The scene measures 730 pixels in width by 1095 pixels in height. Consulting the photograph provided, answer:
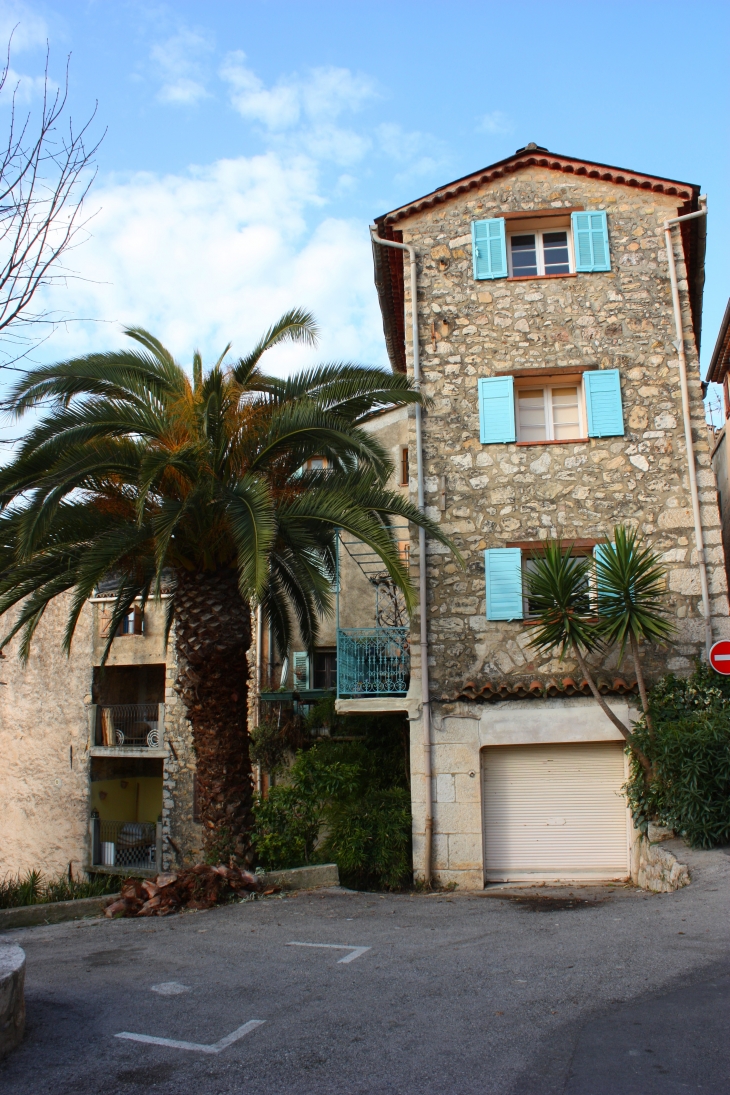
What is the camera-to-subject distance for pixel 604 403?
12.5 metres

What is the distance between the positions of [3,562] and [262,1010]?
22.5ft

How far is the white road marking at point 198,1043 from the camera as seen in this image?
4820mm

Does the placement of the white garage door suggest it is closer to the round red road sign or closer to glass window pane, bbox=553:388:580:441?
the round red road sign

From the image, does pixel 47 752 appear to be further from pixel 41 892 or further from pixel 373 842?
pixel 373 842

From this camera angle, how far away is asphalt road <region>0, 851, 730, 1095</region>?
4.28 meters

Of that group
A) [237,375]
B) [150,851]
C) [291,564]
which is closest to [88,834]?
[150,851]

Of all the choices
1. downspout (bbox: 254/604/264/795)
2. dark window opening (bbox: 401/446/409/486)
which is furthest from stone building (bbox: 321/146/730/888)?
downspout (bbox: 254/604/264/795)

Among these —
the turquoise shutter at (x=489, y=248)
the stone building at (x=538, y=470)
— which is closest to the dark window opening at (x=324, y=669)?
the stone building at (x=538, y=470)

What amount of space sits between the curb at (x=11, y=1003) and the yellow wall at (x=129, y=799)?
15.6 metres

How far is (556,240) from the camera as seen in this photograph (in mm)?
13719

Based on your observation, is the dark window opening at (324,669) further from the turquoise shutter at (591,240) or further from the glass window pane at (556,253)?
the turquoise shutter at (591,240)

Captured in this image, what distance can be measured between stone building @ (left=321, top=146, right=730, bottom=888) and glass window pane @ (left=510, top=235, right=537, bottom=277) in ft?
0.11

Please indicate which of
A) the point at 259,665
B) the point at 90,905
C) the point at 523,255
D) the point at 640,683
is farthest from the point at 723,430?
the point at 90,905

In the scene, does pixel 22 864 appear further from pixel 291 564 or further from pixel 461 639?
pixel 461 639
